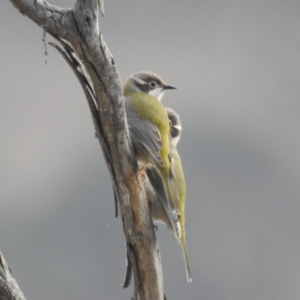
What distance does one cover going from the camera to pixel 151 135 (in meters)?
5.32

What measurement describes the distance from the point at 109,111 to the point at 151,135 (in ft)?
3.16

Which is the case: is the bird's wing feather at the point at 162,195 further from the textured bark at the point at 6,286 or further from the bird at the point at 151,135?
the textured bark at the point at 6,286

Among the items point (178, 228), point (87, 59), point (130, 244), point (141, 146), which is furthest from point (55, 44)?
point (178, 228)

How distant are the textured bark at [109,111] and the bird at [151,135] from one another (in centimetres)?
35

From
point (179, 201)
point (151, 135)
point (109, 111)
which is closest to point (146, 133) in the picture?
point (151, 135)

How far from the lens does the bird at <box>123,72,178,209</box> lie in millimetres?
5137

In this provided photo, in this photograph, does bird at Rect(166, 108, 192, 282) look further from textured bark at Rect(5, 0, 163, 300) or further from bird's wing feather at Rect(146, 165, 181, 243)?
textured bark at Rect(5, 0, 163, 300)

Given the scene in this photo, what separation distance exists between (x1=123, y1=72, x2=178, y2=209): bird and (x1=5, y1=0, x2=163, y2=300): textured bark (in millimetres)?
347

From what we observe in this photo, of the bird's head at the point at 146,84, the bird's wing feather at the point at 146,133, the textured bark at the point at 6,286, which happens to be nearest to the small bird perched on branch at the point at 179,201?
the bird's wing feather at the point at 146,133

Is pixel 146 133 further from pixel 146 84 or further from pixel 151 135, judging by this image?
pixel 146 84

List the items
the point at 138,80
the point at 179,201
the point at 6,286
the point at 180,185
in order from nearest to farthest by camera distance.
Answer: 1. the point at 6,286
2. the point at 179,201
3. the point at 180,185
4. the point at 138,80

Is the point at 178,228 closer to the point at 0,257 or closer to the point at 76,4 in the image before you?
the point at 0,257

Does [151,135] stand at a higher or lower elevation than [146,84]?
lower

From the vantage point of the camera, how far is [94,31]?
4020 mm
